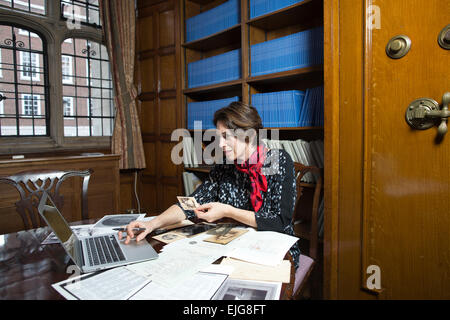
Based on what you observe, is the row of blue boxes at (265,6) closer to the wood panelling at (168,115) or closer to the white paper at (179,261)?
the wood panelling at (168,115)

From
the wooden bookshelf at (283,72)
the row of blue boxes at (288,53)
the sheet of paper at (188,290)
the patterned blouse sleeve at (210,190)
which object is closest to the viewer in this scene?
the sheet of paper at (188,290)

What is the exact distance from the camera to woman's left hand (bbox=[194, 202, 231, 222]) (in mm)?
1314

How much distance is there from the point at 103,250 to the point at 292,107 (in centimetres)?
161

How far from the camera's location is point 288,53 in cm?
221

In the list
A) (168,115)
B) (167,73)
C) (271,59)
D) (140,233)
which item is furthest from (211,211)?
(167,73)

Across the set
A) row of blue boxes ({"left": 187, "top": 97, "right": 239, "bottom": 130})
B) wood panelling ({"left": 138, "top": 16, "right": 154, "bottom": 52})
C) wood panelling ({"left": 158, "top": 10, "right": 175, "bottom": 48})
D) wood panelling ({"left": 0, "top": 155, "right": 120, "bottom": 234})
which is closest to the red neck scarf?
row of blue boxes ({"left": 187, "top": 97, "right": 239, "bottom": 130})

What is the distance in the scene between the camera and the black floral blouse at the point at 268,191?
4.57 ft

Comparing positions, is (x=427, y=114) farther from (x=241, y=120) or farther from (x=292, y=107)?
(x=292, y=107)

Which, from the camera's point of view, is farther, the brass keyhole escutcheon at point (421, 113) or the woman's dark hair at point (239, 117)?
the woman's dark hair at point (239, 117)

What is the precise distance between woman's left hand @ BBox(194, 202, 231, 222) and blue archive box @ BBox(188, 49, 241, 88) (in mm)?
1540

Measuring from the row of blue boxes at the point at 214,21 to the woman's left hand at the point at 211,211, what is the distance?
182 cm

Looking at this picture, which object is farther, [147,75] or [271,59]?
[147,75]

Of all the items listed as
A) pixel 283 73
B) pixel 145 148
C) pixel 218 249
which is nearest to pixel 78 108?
pixel 145 148

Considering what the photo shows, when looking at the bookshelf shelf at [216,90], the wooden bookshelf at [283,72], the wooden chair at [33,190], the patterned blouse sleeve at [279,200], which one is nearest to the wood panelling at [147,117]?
the bookshelf shelf at [216,90]
